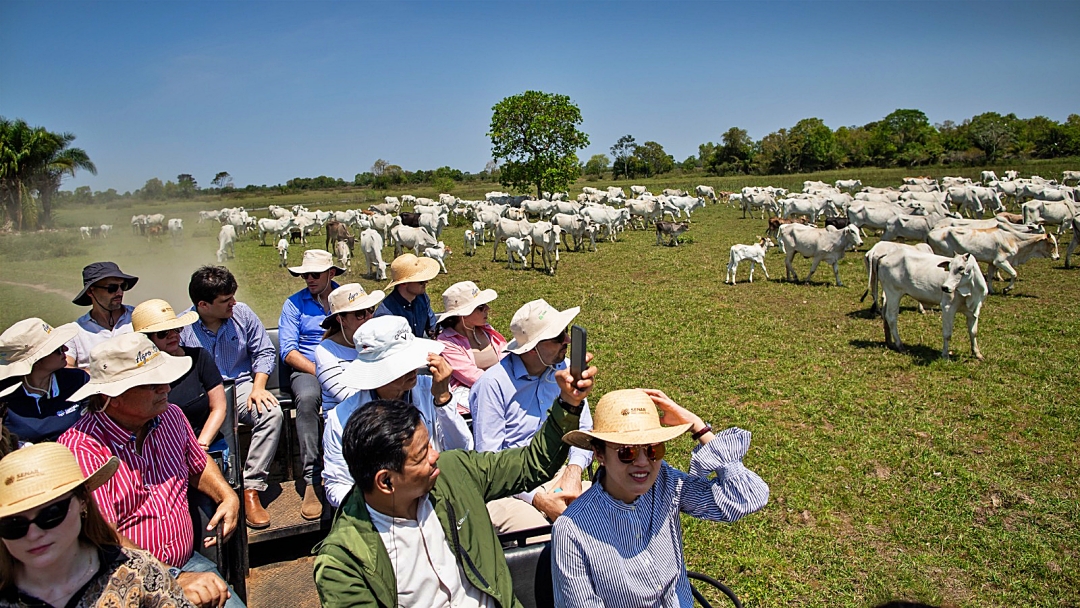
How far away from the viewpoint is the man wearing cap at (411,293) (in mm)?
5910

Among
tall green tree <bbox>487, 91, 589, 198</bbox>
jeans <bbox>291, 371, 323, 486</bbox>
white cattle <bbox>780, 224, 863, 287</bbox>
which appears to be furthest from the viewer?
tall green tree <bbox>487, 91, 589, 198</bbox>

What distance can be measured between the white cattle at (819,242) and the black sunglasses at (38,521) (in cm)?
1576

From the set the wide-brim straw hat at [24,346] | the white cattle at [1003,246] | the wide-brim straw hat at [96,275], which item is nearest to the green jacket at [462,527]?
the wide-brim straw hat at [24,346]

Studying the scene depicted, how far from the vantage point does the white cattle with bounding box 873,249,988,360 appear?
30.4 ft

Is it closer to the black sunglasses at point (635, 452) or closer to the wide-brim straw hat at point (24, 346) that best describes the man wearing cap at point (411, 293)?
the wide-brim straw hat at point (24, 346)

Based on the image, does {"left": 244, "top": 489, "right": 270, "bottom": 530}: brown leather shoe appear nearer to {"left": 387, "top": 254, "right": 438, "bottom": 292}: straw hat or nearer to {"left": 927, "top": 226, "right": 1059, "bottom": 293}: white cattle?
{"left": 387, "top": 254, "right": 438, "bottom": 292}: straw hat

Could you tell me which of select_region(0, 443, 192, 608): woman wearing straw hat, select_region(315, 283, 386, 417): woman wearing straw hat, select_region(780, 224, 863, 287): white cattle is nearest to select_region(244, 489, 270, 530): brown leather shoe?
select_region(315, 283, 386, 417): woman wearing straw hat

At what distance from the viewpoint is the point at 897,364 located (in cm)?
941

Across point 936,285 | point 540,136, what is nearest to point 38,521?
point 936,285

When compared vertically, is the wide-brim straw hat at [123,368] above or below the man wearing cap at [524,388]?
above

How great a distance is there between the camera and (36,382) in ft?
13.6

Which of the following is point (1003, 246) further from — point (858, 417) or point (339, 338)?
point (339, 338)

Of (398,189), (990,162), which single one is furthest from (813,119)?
(398,189)

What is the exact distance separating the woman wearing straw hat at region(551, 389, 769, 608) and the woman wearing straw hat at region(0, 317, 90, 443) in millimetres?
3150
